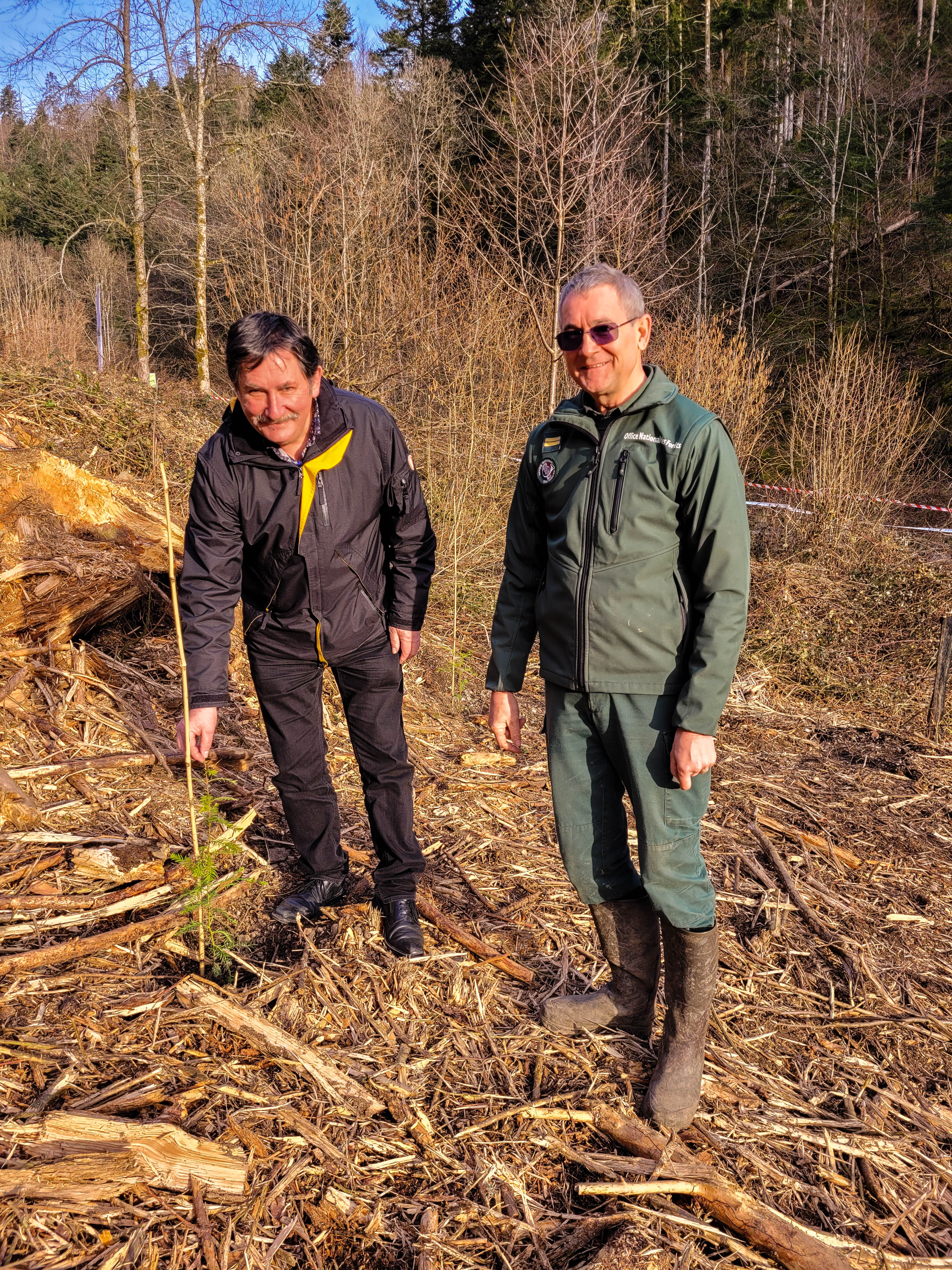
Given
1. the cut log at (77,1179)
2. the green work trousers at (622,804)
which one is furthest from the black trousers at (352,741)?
the cut log at (77,1179)

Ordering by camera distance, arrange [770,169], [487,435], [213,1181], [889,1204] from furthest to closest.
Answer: [770,169], [487,435], [889,1204], [213,1181]

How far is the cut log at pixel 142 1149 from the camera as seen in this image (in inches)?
84.1

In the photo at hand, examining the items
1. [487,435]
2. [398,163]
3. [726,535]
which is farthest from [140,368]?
[726,535]

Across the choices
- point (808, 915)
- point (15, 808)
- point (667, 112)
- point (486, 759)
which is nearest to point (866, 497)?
point (486, 759)

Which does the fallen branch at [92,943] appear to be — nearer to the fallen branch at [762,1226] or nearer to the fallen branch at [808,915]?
the fallen branch at [762,1226]

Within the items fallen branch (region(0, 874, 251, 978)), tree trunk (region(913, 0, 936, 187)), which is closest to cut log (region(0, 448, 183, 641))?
fallen branch (region(0, 874, 251, 978))

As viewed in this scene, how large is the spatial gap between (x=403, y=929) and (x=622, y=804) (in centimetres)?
103

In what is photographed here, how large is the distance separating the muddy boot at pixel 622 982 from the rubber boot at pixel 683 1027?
0.14m

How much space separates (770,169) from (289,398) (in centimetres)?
2397

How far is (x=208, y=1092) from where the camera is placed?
2.45 metres

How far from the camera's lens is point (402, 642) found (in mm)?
3172

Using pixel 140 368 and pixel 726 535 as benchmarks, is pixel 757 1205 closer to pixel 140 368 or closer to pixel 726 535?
pixel 726 535

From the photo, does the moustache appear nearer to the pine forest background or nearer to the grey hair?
the grey hair

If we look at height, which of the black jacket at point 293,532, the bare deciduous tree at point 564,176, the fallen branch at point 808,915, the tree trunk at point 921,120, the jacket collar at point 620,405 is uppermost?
the tree trunk at point 921,120
